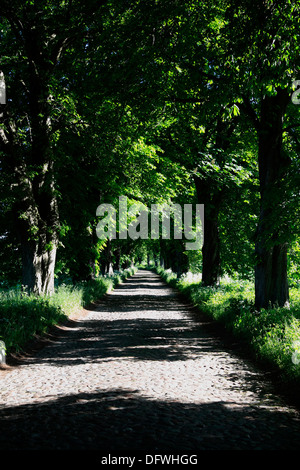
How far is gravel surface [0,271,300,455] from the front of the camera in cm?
423

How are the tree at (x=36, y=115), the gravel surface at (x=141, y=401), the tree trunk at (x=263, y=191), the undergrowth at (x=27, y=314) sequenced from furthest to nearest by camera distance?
1. the tree at (x=36, y=115)
2. the tree trunk at (x=263, y=191)
3. the undergrowth at (x=27, y=314)
4. the gravel surface at (x=141, y=401)

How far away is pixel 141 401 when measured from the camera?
5547 millimetres

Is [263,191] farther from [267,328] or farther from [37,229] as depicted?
[37,229]

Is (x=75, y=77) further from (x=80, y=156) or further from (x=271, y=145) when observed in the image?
(x=271, y=145)

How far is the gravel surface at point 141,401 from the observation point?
4.23 meters

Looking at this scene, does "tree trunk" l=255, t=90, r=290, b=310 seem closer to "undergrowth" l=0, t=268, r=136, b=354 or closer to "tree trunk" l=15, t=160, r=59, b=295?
"undergrowth" l=0, t=268, r=136, b=354

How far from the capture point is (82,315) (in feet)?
51.6

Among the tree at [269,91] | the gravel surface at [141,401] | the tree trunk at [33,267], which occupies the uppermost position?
the tree at [269,91]

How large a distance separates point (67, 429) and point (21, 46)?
1318 centimetres

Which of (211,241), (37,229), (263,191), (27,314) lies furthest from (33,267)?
(211,241)

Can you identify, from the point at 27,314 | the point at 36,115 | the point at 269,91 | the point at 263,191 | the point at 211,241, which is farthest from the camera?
the point at 211,241

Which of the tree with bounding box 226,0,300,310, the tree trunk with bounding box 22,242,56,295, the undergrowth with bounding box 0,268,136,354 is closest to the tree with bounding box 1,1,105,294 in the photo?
the tree trunk with bounding box 22,242,56,295

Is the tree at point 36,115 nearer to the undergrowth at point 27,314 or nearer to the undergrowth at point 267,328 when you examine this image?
the undergrowth at point 27,314

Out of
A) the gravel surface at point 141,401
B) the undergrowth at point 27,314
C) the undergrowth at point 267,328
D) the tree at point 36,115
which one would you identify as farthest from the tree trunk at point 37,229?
the undergrowth at point 267,328
